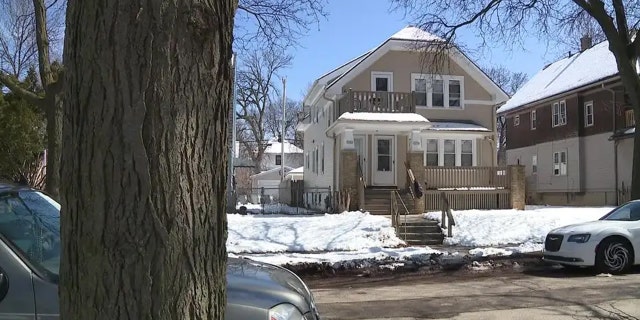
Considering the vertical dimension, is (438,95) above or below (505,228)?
above

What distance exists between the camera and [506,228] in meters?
17.7

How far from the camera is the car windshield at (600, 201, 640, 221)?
11.8m

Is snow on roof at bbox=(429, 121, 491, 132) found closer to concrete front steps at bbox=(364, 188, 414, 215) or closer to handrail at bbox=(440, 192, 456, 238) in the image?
concrete front steps at bbox=(364, 188, 414, 215)

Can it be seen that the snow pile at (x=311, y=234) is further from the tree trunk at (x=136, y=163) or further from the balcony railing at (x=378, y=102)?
the tree trunk at (x=136, y=163)

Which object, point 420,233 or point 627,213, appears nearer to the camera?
point 627,213

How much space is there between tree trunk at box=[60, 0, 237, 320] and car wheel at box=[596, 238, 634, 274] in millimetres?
10766

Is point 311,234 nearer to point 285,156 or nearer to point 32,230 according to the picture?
point 32,230

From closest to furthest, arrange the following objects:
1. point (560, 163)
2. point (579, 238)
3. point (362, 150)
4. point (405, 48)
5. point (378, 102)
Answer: point (579, 238) → point (378, 102) → point (362, 150) → point (405, 48) → point (560, 163)

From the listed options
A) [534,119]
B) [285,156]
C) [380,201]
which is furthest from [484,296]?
[285,156]

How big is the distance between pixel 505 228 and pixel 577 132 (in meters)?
17.8

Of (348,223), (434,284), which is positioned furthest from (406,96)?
(434,284)

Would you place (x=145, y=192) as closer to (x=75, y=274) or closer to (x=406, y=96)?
(x=75, y=274)

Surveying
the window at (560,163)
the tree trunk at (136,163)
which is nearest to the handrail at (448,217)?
the tree trunk at (136,163)

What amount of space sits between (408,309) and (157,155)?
680 centimetres
